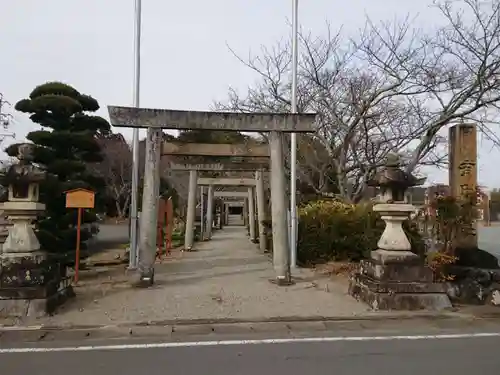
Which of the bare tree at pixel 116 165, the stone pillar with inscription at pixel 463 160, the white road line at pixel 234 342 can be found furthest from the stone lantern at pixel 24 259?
the bare tree at pixel 116 165

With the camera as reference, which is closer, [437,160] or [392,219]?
[392,219]

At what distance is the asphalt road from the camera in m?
5.38

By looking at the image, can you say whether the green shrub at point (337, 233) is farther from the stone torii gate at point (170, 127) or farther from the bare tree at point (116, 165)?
the bare tree at point (116, 165)

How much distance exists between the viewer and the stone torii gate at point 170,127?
35.2 feet

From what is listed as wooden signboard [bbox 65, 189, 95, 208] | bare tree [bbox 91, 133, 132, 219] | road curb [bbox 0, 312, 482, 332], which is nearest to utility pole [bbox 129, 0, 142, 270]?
wooden signboard [bbox 65, 189, 95, 208]

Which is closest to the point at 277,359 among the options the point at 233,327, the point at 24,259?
the point at 233,327

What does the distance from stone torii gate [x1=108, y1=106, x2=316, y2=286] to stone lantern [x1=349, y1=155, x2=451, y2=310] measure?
2352 millimetres

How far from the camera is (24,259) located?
823 centimetres

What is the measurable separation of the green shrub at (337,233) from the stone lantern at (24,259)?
777 centimetres

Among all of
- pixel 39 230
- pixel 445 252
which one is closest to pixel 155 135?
pixel 39 230

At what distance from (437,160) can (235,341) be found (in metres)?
12.8

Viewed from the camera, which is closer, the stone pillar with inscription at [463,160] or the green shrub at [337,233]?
the stone pillar with inscription at [463,160]

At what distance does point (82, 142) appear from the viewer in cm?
1412

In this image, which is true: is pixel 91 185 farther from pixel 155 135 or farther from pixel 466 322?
pixel 466 322
